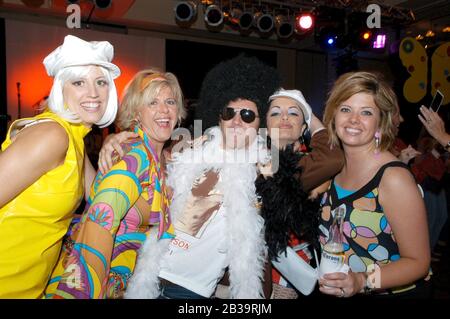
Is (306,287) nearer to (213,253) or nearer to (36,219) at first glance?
(213,253)

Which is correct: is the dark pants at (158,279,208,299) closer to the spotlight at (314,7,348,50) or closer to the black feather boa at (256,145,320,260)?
the black feather boa at (256,145,320,260)

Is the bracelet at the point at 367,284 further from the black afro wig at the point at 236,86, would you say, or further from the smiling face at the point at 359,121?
the black afro wig at the point at 236,86

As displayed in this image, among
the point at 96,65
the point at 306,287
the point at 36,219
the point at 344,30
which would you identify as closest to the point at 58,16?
the point at 344,30

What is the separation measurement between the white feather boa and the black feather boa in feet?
0.25

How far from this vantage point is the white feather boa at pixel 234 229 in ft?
5.36

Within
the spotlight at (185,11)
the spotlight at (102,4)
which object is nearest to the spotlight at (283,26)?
the spotlight at (185,11)

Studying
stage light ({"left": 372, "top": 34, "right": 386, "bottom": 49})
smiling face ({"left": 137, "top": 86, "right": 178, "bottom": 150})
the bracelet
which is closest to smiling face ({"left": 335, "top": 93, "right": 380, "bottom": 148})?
the bracelet

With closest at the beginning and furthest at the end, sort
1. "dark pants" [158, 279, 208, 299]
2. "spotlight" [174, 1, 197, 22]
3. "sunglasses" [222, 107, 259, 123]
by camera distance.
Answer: "dark pants" [158, 279, 208, 299]
"sunglasses" [222, 107, 259, 123]
"spotlight" [174, 1, 197, 22]

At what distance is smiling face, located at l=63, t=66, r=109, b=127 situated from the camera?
1.53m

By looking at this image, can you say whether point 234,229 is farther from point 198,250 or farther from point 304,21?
point 304,21

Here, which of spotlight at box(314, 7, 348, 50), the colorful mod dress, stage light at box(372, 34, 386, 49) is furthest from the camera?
stage light at box(372, 34, 386, 49)

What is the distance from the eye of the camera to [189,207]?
1.70 meters
